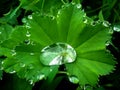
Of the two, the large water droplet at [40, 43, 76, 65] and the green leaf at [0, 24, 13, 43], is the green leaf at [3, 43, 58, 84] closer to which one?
the large water droplet at [40, 43, 76, 65]

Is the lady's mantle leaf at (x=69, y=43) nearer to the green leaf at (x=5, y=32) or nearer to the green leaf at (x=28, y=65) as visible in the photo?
the green leaf at (x=28, y=65)

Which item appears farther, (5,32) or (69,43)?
(5,32)

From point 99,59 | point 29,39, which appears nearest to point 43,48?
point 29,39

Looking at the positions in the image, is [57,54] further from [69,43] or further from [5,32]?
[5,32]

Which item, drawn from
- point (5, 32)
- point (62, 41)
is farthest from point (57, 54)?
point (5, 32)

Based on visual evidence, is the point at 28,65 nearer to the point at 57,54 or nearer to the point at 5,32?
the point at 57,54

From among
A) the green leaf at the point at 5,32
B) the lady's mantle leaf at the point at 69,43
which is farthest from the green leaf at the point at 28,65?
the green leaf at the point at 5,32
